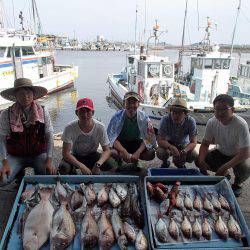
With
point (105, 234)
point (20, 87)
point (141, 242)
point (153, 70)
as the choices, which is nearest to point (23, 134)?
point (20, 87)

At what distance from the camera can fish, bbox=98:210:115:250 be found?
2404 millimetres

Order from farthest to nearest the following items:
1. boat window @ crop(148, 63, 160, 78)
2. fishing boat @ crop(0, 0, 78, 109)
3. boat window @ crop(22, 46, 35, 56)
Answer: boat window @ crop(22, 46, 35, 56)
fishing boat @ crop(0, 0, 78, 109)
boat window @ crop(148, 63, 160, 78)

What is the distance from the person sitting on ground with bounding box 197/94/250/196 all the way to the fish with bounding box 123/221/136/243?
1.65 meters

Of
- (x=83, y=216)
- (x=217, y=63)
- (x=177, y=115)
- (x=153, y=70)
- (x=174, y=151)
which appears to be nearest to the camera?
(x=83, y=216)

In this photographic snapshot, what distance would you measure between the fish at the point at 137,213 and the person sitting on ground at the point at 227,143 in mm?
1369

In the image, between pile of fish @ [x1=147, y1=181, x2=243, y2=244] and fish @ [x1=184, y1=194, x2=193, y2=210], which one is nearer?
pile of fish @ [x1=147, y1=181, x2=243, y2=244]

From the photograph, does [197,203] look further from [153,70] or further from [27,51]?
[27,51]

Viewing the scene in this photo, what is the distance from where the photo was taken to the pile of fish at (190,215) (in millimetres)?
2576

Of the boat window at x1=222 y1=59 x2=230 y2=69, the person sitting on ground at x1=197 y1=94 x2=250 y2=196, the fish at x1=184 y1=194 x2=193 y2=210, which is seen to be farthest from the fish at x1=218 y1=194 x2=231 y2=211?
the boat window at x1=222 y1=59 x2=230 y2=69

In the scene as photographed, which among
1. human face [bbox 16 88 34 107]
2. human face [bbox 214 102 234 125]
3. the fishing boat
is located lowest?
the fishing boat

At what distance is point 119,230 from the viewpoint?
256cm

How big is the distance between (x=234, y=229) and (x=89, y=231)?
1355 mm

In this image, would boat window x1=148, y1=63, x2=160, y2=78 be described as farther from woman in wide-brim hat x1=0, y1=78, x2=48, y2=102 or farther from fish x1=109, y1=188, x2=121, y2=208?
fish x1=109, y1=188, x2=121, y2=208

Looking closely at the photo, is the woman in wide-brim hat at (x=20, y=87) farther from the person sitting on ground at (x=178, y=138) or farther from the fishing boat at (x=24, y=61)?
the fishing boat at (x=24, y=61)
